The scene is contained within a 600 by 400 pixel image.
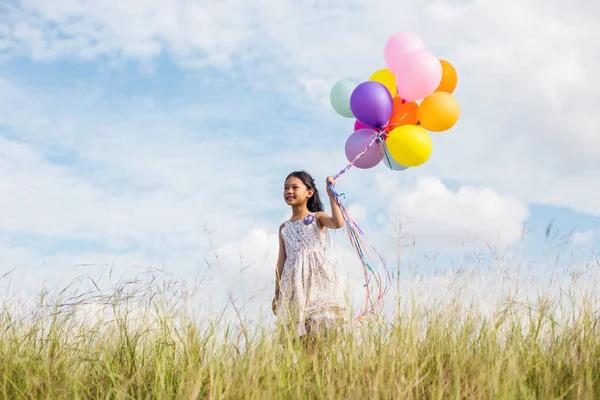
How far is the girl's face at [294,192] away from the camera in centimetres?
493

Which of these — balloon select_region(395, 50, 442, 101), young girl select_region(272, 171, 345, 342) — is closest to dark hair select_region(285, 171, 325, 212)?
young girl select_region(272, 171, 345, 342)

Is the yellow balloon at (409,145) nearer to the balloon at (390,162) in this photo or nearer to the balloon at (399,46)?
the balloon at (390,162)

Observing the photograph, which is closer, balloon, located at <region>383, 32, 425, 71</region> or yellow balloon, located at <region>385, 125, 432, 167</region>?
yellow balloon, located at <region>385, 125, 432, 167</region>

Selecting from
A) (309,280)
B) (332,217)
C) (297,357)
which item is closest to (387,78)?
(332,217)

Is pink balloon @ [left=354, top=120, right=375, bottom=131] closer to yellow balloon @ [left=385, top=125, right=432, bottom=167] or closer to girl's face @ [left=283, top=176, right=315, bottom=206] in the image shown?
yellow balloon @ [left=385, top=125, right=432, bottom=167]

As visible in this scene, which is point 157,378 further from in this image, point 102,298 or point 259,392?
point 102,298

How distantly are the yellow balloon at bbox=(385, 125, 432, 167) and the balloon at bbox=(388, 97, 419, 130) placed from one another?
329 mm

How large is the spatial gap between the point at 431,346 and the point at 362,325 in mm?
395

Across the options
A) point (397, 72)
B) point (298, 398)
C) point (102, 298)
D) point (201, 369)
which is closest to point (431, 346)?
point (298, 398)

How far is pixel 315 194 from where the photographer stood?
199 inches

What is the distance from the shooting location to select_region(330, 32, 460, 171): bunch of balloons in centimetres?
495

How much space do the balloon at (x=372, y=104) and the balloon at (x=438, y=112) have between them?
0.35 meters

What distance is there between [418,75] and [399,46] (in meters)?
0.57

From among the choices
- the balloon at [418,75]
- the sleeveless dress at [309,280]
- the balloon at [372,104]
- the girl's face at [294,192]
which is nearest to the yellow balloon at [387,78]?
the balloon at [418,75]
